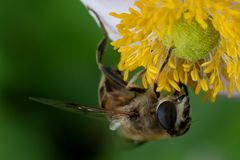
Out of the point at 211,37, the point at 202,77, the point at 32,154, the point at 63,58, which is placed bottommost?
the point at 32,154

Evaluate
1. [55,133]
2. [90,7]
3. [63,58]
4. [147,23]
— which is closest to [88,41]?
[63,58]

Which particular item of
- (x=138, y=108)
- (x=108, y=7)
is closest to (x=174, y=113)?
(x=138, y=108)

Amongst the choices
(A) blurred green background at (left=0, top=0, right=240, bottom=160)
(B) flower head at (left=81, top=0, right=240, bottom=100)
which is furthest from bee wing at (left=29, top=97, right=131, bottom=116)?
(A) blurred green background at (left=0, top=0, right=240, bottom=160)

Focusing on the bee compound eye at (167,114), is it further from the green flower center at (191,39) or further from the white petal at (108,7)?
the white petal at (108,7)

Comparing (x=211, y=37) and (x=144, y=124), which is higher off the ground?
(x=211, y=37)

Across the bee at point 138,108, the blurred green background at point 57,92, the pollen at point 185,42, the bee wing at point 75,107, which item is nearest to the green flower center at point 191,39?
the pollen at point 185,42

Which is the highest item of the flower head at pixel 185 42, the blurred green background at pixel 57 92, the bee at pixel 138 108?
the flower head at pixel 185 42

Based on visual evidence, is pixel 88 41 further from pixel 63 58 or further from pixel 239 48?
pixel 239 48
